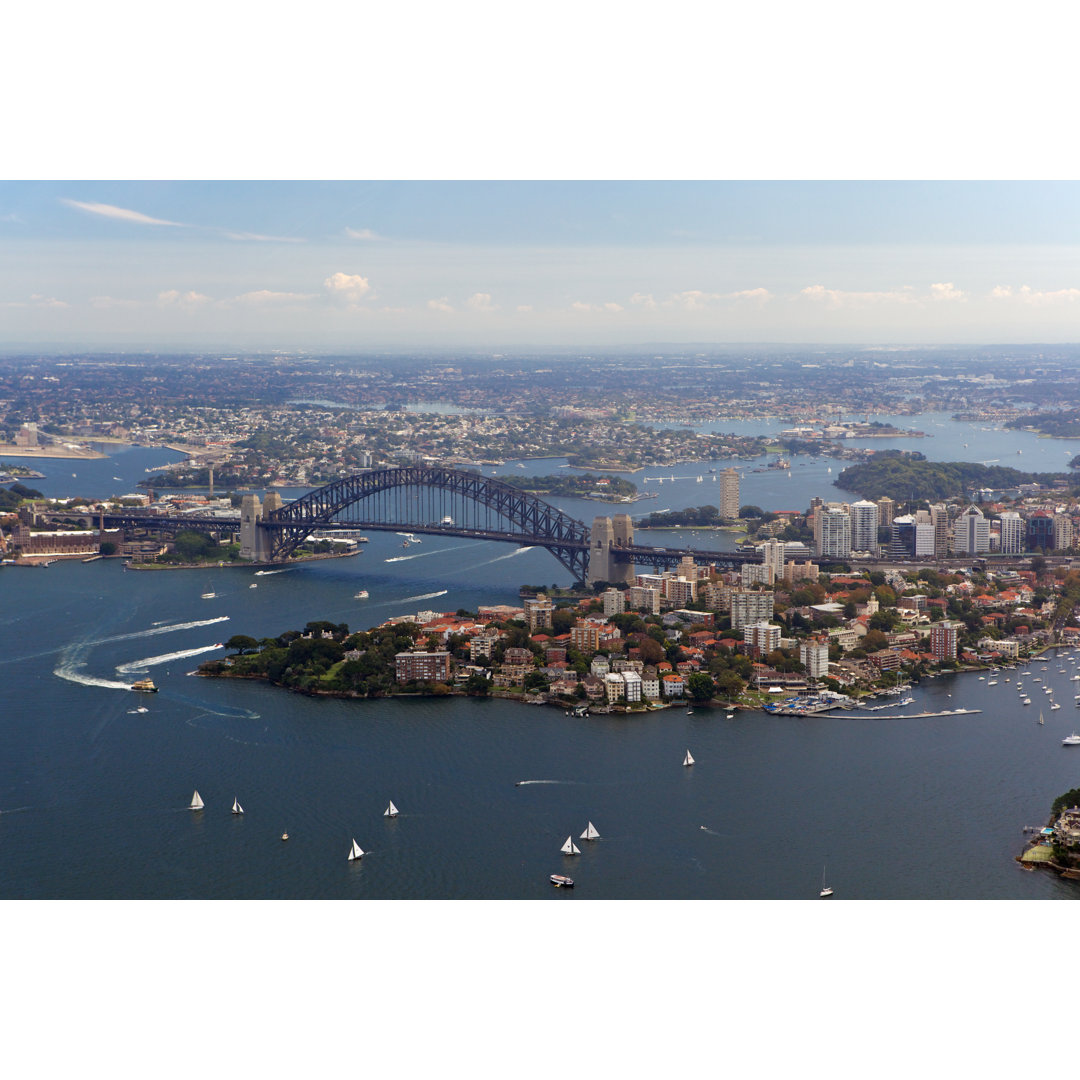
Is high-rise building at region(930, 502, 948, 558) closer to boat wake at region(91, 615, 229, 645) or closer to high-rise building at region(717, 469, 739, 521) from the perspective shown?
high-rise building at region(717, 469, 739, 521)

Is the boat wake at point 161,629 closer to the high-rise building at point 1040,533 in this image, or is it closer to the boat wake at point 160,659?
the boat wake at point 160,659

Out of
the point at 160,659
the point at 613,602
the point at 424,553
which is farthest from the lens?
the point at 424,553

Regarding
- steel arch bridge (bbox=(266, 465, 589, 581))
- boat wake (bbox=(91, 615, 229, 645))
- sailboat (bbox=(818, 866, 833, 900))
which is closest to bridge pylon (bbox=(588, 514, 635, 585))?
steel arch bridge (bbox=(266, 465, 589, 581))

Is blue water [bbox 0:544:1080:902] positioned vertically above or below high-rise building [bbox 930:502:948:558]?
below

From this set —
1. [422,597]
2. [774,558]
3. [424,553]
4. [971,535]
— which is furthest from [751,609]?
[424,553]

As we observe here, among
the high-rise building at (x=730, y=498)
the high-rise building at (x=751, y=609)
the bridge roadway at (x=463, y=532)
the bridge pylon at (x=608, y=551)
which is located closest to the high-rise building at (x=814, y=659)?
the high-rise building at (x=751, y=609)

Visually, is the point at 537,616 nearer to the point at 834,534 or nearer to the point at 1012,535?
the point at 834,534
